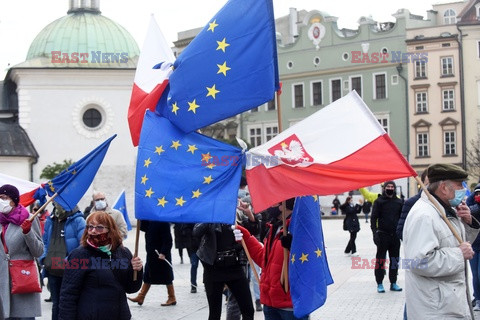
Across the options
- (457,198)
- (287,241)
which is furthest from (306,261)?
(457,198)

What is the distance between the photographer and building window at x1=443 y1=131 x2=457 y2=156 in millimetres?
64625

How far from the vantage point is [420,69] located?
65312 mm

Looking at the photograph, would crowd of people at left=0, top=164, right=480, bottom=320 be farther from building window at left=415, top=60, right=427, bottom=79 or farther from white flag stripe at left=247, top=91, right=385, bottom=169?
building window at left=415, top=60, right=427, bottom=79

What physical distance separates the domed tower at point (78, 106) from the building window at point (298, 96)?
24231mm

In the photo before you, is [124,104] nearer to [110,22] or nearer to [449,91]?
[110,22]

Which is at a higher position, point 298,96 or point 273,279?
point 298,96

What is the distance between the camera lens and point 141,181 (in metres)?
7.98

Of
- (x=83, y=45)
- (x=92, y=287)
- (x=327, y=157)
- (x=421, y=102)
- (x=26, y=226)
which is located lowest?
(x=92, y=287)

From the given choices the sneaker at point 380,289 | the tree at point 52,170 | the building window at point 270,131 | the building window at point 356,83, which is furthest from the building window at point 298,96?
the sneaker at point 380,289

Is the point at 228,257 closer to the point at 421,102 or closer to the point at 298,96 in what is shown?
the point at 421,102

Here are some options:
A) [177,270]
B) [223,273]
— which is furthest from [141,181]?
[177,270]

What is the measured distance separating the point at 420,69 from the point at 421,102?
229 cm

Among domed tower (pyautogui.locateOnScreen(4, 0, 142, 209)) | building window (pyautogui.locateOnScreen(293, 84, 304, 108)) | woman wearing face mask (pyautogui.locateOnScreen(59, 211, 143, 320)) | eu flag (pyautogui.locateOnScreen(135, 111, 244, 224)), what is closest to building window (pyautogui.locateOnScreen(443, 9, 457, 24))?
building window (pyautogui.locateOnScreen(293, 84, 304, 108))

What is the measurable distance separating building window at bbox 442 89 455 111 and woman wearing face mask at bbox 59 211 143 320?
59566 millimetres
